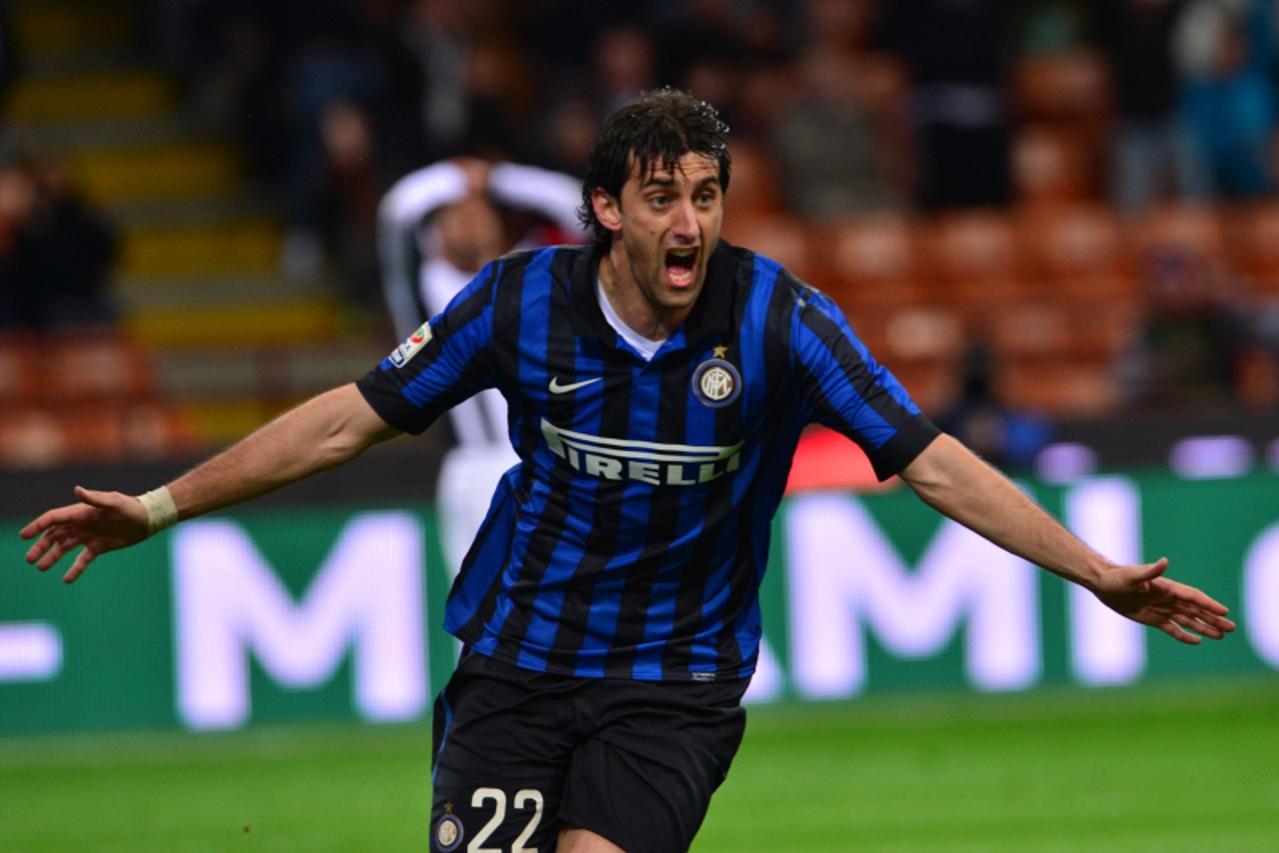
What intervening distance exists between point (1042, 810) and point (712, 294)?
13.7ft

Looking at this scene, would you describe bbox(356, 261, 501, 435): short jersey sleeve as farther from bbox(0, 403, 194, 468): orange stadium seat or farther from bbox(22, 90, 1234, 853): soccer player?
bbox(0, 403, 194, 468): orange stadium seat

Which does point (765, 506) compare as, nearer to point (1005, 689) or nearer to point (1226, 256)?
point (1005, 689)

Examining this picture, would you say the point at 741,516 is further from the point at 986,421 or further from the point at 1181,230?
the point at 1181,230

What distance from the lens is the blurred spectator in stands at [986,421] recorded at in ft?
36.2

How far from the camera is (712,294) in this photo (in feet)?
15.8

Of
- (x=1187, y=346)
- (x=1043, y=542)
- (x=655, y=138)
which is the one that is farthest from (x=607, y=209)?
(x=1187, y=346)

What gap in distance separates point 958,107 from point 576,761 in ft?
34.8

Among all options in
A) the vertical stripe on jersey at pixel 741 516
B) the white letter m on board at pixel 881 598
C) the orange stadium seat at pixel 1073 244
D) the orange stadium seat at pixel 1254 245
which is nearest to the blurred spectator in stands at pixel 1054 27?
the orange stadium seat at pixel 1073 244

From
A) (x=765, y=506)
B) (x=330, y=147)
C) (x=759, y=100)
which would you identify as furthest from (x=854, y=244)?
(x=765, y=506)

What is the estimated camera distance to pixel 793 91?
49.9 ft

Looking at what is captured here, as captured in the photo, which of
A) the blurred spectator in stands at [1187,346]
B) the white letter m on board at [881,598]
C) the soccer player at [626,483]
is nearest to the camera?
the soccer player at [626,483]

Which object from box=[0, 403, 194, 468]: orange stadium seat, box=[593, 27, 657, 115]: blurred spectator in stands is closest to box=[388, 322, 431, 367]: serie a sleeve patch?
box=[0, 403, 194, 468]: orange stadium seat

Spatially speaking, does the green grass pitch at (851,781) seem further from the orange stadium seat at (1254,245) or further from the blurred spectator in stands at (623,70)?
the blurred spectator in stands at (623,70)

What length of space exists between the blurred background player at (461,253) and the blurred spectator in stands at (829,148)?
4.54 m
